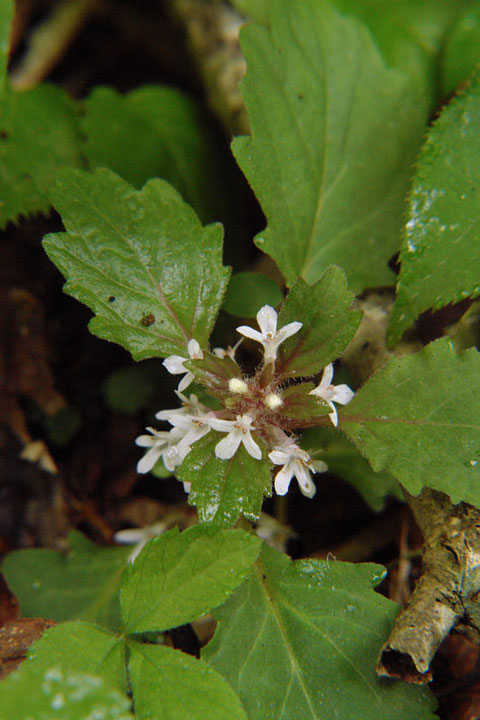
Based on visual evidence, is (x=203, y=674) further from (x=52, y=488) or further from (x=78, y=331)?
(x=78, y=331)

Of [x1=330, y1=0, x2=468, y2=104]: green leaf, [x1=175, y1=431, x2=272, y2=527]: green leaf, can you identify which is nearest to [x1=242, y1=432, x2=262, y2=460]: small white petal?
[x1=175, y1=431, x2=272, y2=527]: green leaf

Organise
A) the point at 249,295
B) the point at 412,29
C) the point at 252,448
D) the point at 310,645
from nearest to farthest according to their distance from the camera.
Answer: the point at 252,448, the point at 310,645, the point at 249,295, the point at 412,29

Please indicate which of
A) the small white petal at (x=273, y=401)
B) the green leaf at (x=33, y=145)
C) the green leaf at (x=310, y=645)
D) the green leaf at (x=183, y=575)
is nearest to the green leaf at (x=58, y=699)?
the green leaf at (x=183, y=575)

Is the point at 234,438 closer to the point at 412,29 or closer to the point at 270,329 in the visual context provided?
the point at 270,329

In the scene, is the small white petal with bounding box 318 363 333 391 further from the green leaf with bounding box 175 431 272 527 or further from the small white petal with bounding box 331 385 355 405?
the green leaf with bounding box 175 431 272 527

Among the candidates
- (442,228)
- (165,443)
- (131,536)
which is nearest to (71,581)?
(131,536)

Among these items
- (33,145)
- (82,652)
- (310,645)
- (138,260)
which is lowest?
(310,645)
